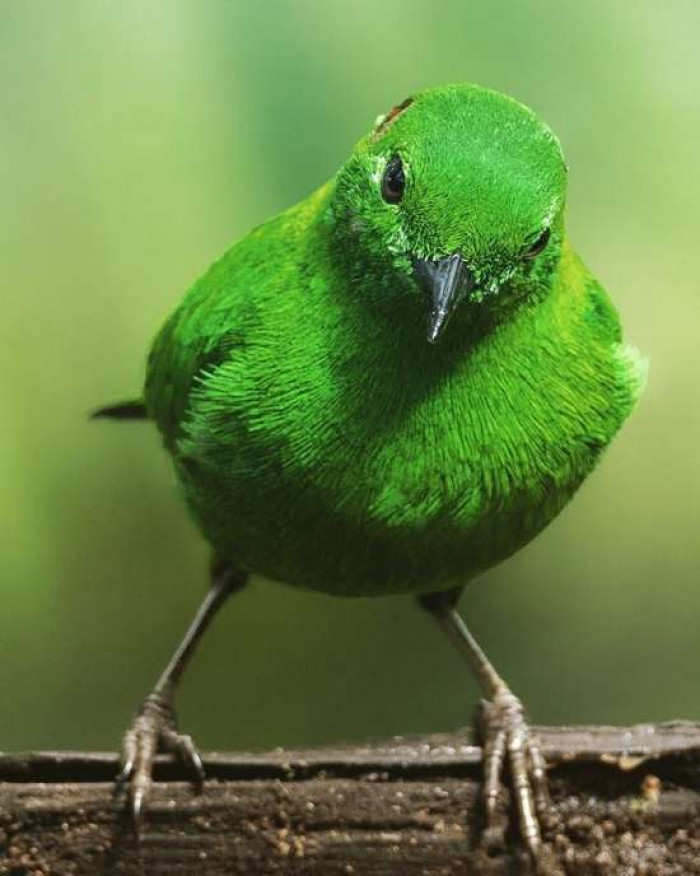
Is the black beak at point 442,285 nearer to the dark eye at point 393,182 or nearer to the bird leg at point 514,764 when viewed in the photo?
the dark eye at point 393,182

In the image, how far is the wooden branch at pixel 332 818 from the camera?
2055 millimetres

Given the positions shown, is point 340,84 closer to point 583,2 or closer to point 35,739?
point 583,2

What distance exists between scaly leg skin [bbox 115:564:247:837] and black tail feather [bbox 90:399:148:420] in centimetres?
39

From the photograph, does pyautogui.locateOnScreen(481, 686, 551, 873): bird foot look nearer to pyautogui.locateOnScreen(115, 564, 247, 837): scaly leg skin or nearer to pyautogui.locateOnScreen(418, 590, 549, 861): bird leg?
pyautogui.locateOnScreen(418, 590, 549, 861): bird leg

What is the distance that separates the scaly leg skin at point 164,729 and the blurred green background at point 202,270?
574 mm

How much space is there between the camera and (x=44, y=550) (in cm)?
333

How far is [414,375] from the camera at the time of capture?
78.7 inches

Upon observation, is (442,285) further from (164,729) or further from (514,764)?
(164,729)

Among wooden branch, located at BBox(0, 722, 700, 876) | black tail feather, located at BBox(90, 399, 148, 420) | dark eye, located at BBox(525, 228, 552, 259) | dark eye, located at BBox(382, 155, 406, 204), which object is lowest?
wooden branch, located at BBox(0, 722, 700, 876)

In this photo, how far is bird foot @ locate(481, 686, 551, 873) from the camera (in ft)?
6.91

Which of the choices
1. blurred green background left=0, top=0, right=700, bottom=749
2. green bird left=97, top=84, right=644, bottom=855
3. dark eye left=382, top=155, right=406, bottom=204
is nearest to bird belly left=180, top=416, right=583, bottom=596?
green bird left=97, top=84, right=644, bottom=855

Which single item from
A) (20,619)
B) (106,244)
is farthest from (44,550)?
(106,244)

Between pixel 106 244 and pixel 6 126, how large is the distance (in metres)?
0.38

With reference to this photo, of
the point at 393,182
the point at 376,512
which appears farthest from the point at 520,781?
the point at 393,182
